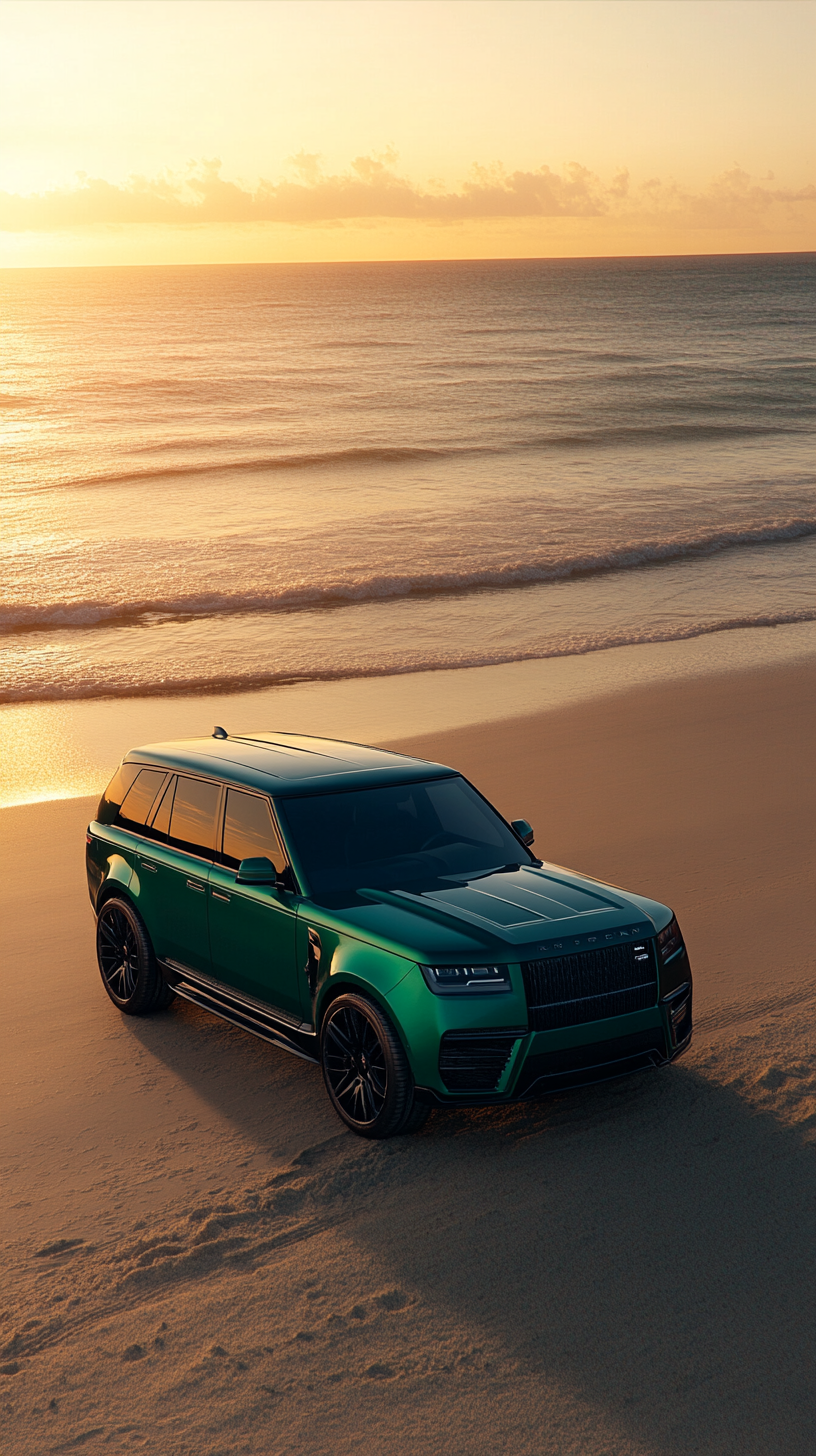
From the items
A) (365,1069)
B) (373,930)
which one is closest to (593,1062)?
(365,1069)

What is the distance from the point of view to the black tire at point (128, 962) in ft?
22.4

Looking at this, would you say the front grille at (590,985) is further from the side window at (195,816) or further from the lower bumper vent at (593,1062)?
the side window at (195,816)

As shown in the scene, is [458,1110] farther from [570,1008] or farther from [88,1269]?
[88,1269]

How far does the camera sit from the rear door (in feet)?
21.4

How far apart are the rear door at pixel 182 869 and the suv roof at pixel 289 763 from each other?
0.54 ft

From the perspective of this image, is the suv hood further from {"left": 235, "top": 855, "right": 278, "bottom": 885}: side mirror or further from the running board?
the running board

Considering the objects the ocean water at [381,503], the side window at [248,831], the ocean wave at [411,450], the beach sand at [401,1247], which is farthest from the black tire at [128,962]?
the ocean wave at [411,450]

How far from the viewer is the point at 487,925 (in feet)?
17.6

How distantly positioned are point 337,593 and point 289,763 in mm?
15584

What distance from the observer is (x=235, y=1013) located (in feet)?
20.5

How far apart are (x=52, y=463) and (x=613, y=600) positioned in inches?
945

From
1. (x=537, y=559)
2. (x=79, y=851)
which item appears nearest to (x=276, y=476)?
(x=537, y=559)

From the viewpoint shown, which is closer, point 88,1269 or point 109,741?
point 88,1269

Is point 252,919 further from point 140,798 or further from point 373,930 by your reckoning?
point 140,798
